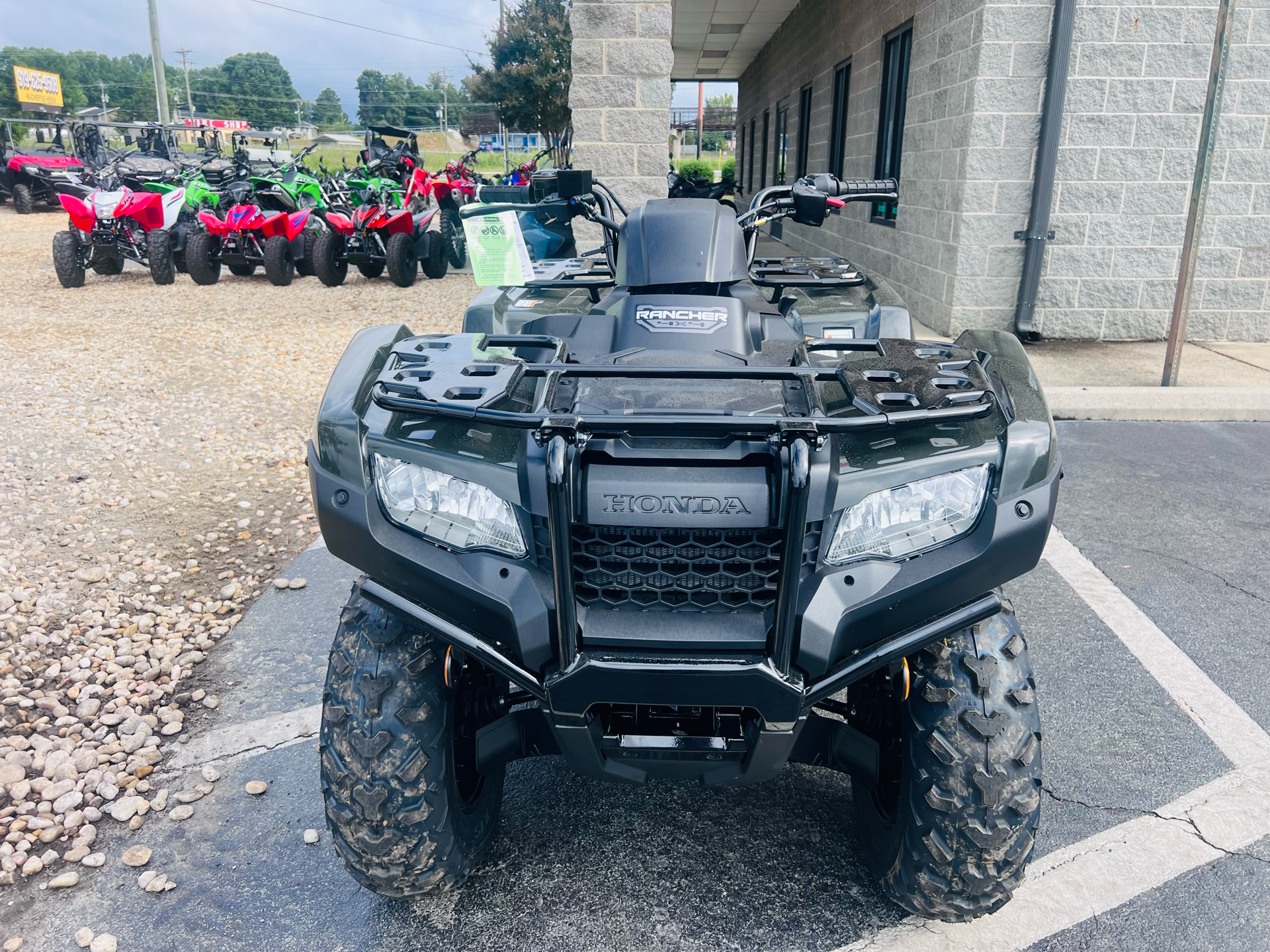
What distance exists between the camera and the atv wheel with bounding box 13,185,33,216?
884 inches

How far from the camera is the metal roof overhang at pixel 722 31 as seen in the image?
16.0m

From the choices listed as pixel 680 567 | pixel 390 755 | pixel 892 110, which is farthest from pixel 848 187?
pixel 892 110

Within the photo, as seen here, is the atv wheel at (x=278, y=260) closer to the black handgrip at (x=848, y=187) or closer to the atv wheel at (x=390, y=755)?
the black handgrip at (x=848, y=187)

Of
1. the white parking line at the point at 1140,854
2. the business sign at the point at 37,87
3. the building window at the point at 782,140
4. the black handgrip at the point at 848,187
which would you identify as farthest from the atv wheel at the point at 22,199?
the business sign at the point at 37,87

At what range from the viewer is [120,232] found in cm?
1190

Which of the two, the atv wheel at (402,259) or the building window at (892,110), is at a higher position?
the building window at (892,110)

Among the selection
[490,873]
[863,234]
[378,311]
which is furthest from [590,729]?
[863,234]

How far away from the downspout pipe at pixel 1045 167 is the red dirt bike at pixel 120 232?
9791 millimetres

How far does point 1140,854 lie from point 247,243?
11911 mm

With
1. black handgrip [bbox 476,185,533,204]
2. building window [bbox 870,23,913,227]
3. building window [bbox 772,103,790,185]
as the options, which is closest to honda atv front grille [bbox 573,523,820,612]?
building window [bbox 870,23,913,227]

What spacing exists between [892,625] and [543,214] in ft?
25.6

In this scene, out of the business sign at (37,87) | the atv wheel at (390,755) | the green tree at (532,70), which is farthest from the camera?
the business sign at (37,87)

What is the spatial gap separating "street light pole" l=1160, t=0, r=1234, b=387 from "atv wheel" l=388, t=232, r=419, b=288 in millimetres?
8428

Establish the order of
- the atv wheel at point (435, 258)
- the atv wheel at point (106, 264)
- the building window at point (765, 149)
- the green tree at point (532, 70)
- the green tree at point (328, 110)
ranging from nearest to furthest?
the atv wheel at point (106, 264) → the atv wheel at point (435, 258) → the building window at point (765, 149) → the green tree at point (532, 70) → the green tree at point (328, 110)
